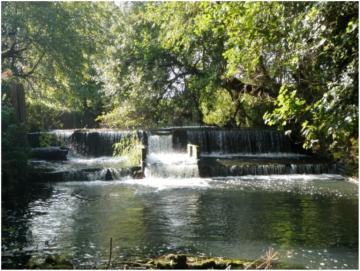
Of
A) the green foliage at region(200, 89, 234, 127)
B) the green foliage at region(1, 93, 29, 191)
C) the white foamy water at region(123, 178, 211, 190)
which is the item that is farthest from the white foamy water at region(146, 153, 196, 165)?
the green foliage at region(1, 93, 29, 191)

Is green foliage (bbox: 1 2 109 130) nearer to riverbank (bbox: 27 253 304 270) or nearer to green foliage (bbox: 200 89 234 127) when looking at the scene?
green foliage (bbox: 200 89 234 127)

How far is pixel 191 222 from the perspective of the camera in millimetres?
11102

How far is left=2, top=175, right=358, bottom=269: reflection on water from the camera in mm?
8922

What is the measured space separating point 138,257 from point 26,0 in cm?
1058

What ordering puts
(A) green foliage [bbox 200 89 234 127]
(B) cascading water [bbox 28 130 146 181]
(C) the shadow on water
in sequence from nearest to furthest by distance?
(C) the shadow on water
(B) cascading water [bbox 28 130 146 181]
(A) green foliage [bbox 200 89 234 127]

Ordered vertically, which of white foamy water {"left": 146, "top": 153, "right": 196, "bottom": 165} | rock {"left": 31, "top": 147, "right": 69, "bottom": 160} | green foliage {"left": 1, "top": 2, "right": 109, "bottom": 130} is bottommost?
white foamy water {"left": 146, "top": 153, "right": 196, "bottom": 165}

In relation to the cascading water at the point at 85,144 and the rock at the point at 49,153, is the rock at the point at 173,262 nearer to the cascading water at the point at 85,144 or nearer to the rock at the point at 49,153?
the cascading water at the point at 85,144

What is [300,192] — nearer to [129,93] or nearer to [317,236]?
[317,236]

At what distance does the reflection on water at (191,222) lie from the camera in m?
8.92

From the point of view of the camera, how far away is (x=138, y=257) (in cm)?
851

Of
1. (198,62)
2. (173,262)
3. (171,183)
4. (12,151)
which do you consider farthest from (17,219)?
(198,62)

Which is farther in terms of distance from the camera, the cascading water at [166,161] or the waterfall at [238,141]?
the waterfall at [238,141]

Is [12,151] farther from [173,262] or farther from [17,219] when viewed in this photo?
[173,262]

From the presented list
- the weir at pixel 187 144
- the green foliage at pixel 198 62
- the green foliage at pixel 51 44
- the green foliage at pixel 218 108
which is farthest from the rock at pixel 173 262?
the green foliage at pixel 218 108
